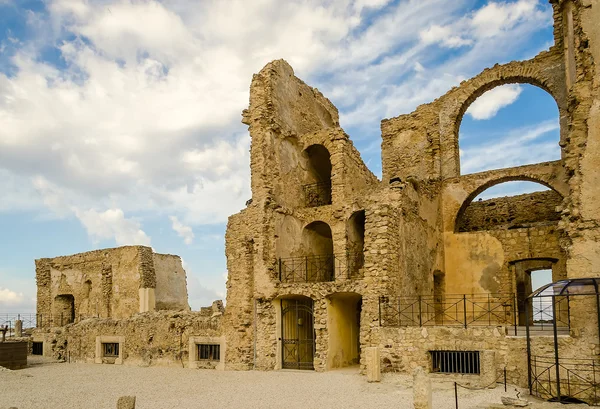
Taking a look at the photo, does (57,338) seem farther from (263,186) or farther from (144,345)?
(263,186)

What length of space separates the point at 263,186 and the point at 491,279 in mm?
8724

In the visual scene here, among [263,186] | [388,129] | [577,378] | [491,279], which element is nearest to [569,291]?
[577,378]

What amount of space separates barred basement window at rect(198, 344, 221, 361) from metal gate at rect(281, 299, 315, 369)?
222 cm

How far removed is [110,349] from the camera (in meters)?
21.3

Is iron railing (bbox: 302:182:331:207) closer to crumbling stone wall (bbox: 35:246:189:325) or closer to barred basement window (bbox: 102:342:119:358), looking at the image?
barred basement window (bbox: 102:342:119:358)

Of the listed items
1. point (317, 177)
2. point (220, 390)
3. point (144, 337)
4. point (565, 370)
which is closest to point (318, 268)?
point (317, 177)

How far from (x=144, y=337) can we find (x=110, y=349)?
99.4 inches

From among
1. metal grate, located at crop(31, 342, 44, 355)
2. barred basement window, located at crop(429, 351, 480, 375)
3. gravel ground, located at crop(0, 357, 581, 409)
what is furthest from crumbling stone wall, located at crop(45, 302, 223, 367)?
barred basement window, located at crop(429, 351, 480, 375)

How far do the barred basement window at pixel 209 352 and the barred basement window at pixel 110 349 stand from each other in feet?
13.9

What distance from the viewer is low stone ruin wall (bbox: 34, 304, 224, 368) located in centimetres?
1869

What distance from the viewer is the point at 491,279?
19781 millimetres

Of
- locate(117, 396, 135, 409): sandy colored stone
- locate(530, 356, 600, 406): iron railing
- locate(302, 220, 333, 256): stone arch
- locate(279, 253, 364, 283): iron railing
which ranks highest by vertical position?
locate(302, 220, 333, 256): stone arch

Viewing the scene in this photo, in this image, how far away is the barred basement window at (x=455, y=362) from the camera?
1348 cm

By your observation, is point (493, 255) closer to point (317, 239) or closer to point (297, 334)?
point (317, 239)
